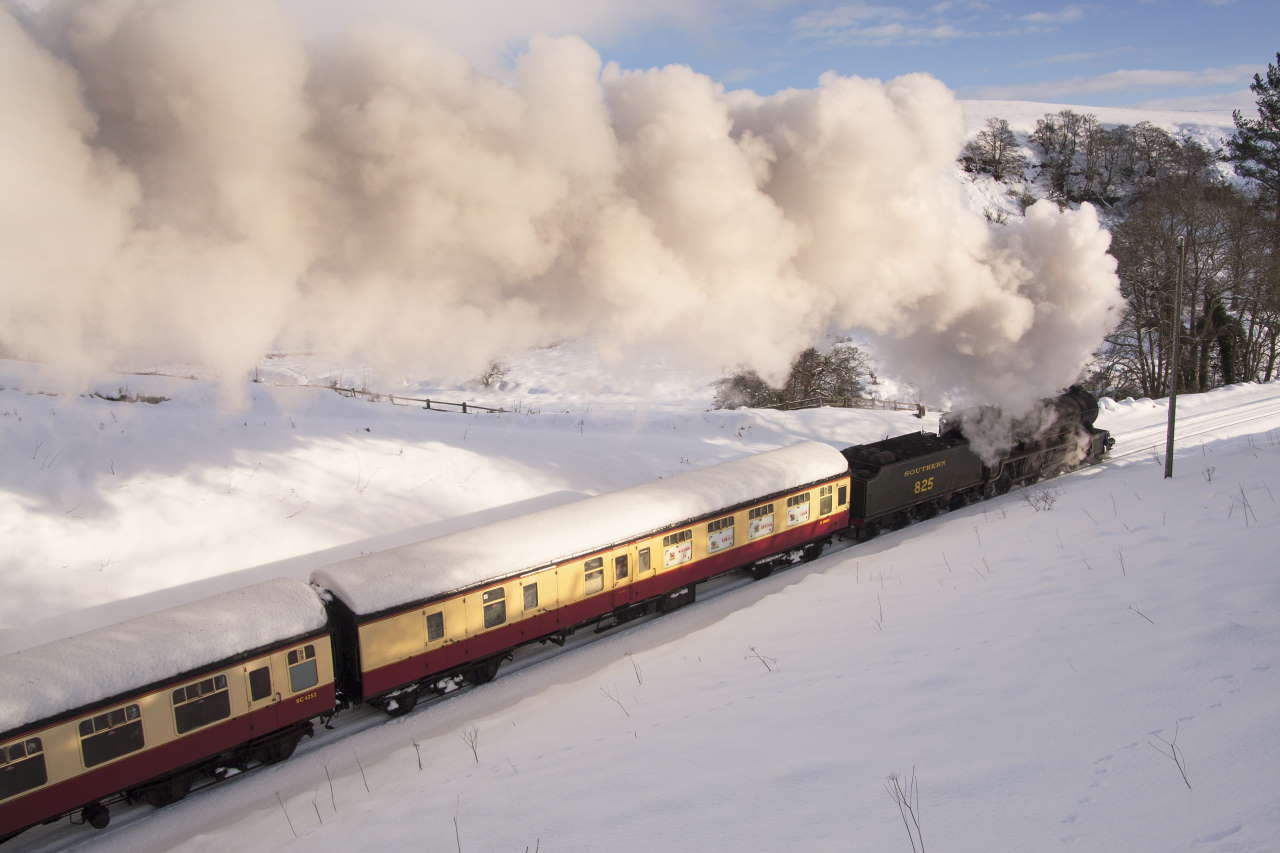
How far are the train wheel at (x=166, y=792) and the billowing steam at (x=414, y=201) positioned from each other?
5.17 m

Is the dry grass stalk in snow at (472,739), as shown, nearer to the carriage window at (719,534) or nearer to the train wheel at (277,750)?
the train wheel at (277,750)

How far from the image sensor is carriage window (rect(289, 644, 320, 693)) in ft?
34.5

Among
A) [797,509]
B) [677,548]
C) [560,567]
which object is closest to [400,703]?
[560,567]

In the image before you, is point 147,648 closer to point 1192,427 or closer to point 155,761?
point 155,761

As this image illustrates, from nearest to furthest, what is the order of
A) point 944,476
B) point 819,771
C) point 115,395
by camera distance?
point 819,771 → point 944,476 → point 115,395

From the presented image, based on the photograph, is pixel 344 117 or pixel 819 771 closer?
pixel 819 771

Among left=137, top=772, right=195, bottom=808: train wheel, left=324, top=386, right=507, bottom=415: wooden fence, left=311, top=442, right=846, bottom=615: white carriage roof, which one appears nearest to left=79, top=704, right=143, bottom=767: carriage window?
left=137, top=772, right=195, bottom=808: train wheel

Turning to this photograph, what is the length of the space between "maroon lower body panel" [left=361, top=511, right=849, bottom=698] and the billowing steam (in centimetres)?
412

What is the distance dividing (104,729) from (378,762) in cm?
315

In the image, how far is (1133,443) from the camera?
25.4 m

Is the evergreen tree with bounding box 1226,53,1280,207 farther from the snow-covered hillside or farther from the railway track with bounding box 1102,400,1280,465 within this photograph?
the snow-covered hillside

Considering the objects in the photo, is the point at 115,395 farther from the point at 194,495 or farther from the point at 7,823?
the point at 7,823

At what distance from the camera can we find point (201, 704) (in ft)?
32.1

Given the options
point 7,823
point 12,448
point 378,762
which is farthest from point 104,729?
point 12,448
